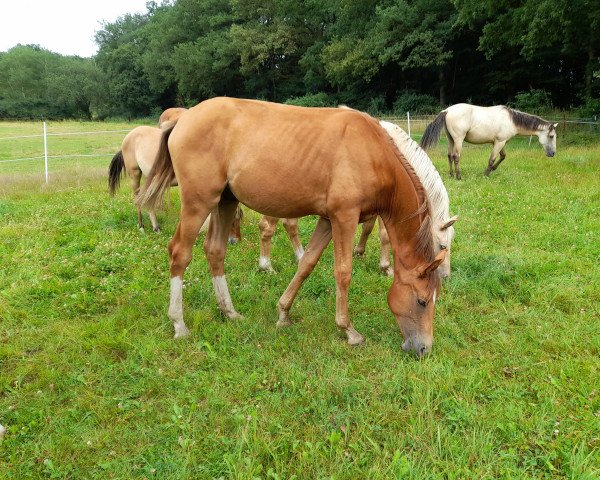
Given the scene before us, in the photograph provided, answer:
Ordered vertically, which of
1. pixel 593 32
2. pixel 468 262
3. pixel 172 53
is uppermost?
pixel 172 53

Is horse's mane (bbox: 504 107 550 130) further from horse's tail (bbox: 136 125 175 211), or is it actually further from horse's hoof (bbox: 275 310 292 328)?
horse's tail (bbox: 136 125 175 211)

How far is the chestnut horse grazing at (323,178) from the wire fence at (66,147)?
8.82 metres

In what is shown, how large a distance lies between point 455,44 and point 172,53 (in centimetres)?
3330

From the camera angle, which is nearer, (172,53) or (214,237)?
(214,237)

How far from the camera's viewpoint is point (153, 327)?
3875 mm

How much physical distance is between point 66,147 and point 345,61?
65.5ft

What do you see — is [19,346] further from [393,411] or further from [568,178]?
[568,178]

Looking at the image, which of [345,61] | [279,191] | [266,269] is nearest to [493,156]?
[266,269]

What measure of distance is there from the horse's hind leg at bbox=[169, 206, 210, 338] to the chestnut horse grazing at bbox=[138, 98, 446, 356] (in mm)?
13

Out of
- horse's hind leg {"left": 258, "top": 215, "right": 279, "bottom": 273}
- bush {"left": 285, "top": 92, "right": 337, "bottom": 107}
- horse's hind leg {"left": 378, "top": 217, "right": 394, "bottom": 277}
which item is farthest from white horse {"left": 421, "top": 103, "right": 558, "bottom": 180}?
bush {"left": 285, "top": 92, "right": 337, "bottom": 107}

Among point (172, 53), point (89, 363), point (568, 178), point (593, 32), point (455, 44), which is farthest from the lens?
point (172, 53)

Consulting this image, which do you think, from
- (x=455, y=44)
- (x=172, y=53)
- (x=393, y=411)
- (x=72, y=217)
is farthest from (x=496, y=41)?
(x=172, y=53)

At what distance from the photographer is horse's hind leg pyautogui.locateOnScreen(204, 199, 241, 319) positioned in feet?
13.4

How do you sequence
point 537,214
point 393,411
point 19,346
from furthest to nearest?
point 537,214
point 19,346
point 393,411
